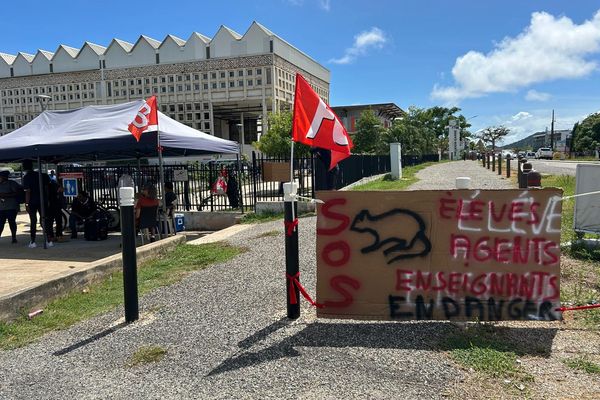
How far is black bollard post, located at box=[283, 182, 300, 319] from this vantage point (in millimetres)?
4500

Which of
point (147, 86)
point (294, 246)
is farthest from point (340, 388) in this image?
point (147, 86)

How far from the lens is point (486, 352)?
373 cm

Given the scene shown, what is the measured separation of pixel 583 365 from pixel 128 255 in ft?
13.5

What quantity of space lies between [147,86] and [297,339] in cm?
8644

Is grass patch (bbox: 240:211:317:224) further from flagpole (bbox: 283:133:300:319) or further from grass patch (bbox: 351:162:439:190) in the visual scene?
flagpole (bbox: 283:133:300:319)

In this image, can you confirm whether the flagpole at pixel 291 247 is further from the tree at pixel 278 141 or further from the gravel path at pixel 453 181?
the tree at pixel 278 141

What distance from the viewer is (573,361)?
3.62 m

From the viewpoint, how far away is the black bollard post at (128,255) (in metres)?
4.88

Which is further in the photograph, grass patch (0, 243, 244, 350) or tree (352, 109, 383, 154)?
tree (352, 109, 383, 154)

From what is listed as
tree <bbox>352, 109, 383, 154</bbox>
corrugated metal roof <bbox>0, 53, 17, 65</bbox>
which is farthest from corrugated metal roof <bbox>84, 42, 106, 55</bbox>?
tree <bbox>352, 109, 383, 154</bbox>

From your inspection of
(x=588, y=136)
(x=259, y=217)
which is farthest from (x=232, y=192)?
(x=588, y=136)

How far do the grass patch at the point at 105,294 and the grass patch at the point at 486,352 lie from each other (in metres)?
3.88

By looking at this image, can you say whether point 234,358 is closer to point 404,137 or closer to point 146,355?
point 146,355

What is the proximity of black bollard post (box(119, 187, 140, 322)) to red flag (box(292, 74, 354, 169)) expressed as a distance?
1.85m
